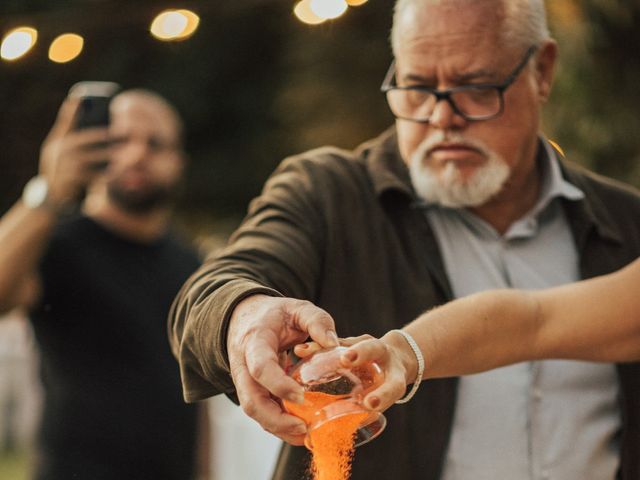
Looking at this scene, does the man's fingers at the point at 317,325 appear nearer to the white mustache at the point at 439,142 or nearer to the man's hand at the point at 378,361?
the man's hand at the point at 378,361

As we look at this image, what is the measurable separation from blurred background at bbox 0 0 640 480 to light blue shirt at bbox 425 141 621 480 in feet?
7.80

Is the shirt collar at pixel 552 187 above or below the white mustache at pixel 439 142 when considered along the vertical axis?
below

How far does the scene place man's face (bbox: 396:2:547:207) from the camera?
219cm

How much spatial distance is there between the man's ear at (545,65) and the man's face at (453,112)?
129 millimetres

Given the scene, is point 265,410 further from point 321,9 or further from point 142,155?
point 142,155

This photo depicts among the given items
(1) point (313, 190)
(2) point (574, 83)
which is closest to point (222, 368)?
(1) point (313, 190)

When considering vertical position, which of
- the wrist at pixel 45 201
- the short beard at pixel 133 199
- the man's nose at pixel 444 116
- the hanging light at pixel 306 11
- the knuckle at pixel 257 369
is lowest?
the knuckle at pixel 257 369

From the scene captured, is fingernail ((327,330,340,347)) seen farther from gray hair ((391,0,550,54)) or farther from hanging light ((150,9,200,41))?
hanging light ((150,9,200,41))

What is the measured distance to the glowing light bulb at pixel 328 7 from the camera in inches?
143

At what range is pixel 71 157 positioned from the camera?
3639 mm

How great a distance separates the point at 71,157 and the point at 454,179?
1826mm

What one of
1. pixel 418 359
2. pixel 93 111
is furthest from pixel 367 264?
pixel 93 111

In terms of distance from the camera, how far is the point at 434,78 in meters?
2.20

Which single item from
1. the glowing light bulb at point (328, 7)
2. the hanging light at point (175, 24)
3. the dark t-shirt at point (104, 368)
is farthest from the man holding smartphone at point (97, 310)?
the glowing light bulb at point (328, 7)
